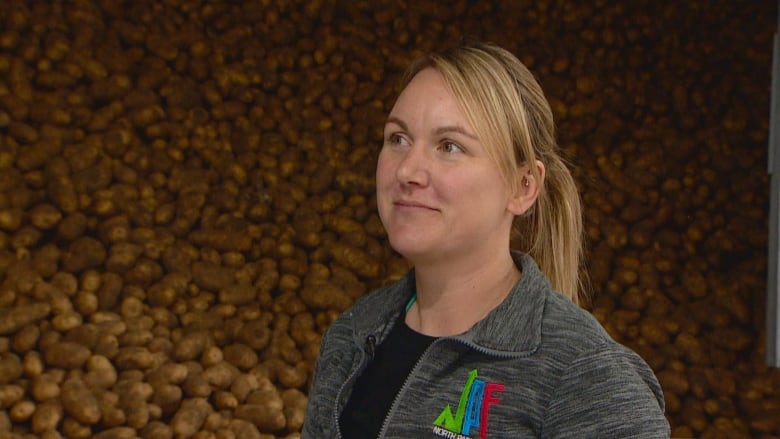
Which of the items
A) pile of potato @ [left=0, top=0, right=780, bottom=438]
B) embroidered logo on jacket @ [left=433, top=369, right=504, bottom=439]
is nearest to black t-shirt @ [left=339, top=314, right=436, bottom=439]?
embroidered logo on jacket @ [left=433, top=369, right=504, bottom=439]

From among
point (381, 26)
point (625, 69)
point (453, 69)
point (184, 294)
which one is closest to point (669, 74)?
point (625, 69)

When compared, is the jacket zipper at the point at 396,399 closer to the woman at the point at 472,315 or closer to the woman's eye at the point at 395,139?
the woman at the point at 472,315

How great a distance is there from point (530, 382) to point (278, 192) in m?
1.91

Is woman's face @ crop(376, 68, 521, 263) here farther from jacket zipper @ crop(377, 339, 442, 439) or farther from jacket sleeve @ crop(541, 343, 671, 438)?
jacket sleeve @ crop(541, 343, 671, 438)

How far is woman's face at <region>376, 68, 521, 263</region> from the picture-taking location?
1011 mm

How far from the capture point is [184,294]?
2.51 metres

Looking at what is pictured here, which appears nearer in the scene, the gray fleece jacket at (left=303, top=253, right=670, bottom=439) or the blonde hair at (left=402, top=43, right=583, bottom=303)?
the gray fleece jacket at (left=303, top=253, right=670, bottom=439)

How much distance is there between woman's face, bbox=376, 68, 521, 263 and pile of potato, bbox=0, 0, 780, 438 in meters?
1.35

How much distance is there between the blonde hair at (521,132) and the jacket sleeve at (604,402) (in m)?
0.26

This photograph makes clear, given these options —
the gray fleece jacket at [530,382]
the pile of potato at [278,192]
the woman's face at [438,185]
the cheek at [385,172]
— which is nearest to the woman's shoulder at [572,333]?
the gray fleece jacket at [530,382]

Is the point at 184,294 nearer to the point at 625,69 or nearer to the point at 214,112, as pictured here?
the point at 214,112

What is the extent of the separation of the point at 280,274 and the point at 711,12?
5.64 feet

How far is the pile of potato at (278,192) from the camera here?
2297 mm

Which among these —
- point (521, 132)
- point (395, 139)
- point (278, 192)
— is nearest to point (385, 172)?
point (395, 139)
